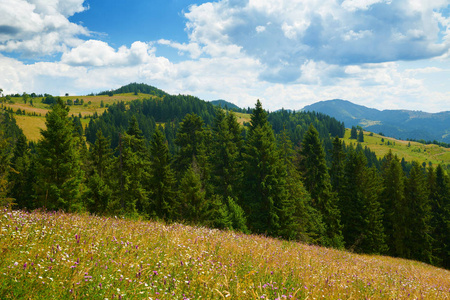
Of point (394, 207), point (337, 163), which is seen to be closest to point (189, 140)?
point (337, 163)

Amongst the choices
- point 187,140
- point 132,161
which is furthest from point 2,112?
point 187,140

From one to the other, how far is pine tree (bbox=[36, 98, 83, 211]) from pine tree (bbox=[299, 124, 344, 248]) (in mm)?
29969

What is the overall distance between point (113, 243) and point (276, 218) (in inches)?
934

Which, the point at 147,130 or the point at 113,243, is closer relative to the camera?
the point at 113,243

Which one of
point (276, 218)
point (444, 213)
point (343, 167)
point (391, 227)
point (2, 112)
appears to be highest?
point (2, 112)

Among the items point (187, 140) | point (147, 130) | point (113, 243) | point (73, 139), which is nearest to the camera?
point (113, 243)

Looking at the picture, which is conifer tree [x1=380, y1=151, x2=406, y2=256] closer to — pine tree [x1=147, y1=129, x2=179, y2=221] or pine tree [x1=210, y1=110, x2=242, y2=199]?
pine tree [x1=210, y1=110, x2=242, y2=199]

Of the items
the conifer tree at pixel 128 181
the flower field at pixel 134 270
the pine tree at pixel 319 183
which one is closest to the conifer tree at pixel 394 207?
the pine tree at pixel 319 183

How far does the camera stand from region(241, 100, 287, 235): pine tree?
27.8m

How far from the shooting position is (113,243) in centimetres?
558

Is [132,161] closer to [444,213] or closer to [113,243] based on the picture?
[113,243]

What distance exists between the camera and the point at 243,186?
31.5m

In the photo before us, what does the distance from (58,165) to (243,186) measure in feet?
64.4

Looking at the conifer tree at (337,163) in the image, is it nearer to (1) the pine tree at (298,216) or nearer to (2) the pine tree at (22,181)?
(1) the pine tree at (298,216)
